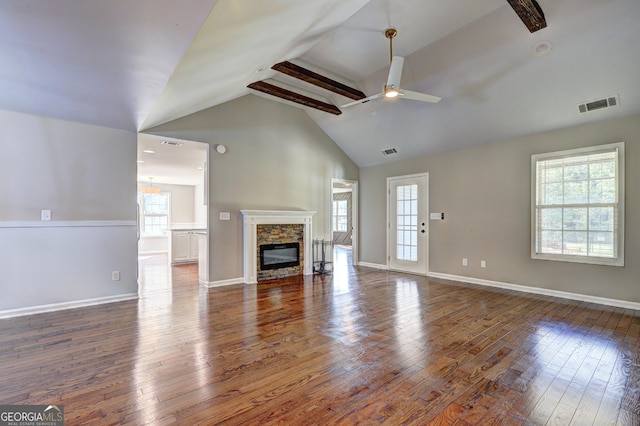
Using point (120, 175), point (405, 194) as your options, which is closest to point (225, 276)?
point (120, 175)

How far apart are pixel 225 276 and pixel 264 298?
1188 mm

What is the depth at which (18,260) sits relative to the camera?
3.71 m

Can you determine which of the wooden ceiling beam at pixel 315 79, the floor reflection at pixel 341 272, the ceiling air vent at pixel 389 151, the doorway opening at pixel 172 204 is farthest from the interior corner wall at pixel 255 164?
the wooden ceiling beam at pixel 315 79

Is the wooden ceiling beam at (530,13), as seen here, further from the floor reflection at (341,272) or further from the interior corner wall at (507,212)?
the floor reflection at (341,272)

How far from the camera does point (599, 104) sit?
411 cm

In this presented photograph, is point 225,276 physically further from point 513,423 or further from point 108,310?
point 513,423

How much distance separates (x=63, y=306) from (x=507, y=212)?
22.1 feet

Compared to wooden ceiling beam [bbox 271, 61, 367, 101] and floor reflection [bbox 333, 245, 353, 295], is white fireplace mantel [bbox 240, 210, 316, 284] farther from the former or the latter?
wooden ceiling beam [bbox 271, 61, 367, 101]

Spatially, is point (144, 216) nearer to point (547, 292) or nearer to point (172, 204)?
point (172, 204)

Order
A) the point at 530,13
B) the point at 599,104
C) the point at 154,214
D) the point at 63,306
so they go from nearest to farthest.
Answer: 1. the point at 530,13
2. the point at 63,306
3. the point at 599,104
4. the point at 154,214

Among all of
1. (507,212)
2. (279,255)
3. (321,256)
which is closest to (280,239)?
(279,255)

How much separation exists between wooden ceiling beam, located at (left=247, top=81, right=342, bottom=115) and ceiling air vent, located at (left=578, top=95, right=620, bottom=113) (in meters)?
3.80

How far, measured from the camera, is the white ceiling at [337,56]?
1.97 meters

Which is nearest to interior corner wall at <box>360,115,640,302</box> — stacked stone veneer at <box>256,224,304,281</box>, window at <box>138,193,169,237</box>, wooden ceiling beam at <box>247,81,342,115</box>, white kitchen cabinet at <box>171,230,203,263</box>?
wooden ceiling beam at <box>247,81,342,115</box>
